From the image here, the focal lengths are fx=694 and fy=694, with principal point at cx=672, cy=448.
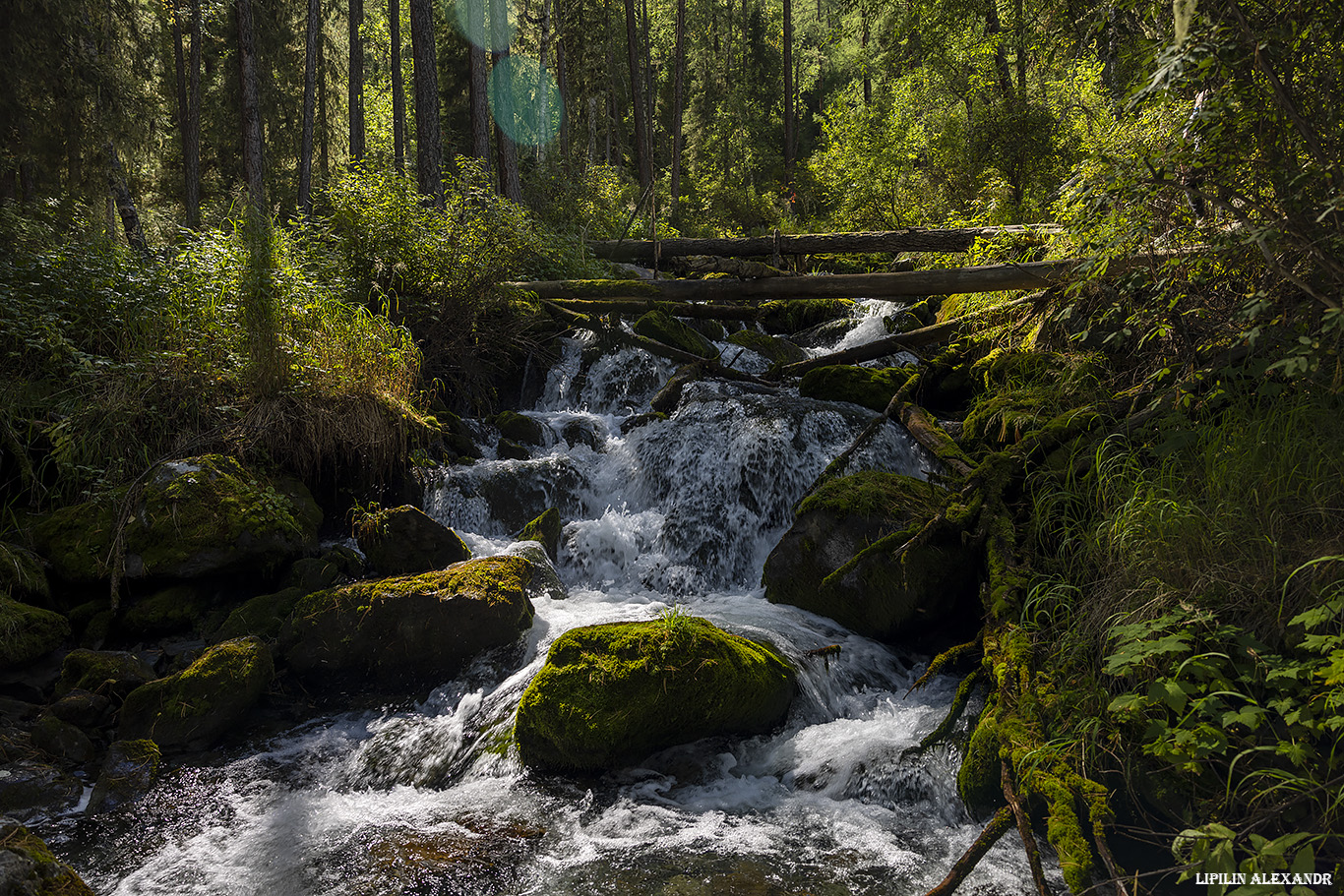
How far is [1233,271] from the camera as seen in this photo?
167 inches

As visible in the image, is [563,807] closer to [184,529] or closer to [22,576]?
[184,529]

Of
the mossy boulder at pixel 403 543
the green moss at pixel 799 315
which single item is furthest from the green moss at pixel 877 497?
the green moss at pixel 799 315

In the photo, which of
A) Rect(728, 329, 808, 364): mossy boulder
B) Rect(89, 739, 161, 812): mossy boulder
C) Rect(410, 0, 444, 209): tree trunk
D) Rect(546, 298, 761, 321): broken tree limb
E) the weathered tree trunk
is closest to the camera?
Rect(89, 739, 161, 812): mossy boulder

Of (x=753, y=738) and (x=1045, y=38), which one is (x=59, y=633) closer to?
(x=753, y=738)

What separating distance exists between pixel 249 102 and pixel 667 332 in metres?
12.8

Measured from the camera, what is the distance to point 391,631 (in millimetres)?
5191

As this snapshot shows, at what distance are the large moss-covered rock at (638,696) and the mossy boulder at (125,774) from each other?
217 cm

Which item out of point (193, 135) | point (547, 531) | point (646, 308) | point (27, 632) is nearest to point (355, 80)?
point (193, 135)

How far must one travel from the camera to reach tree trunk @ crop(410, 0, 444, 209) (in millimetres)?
13180

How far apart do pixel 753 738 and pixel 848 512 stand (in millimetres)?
2140

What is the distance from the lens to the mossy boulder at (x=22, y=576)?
509 centimetres

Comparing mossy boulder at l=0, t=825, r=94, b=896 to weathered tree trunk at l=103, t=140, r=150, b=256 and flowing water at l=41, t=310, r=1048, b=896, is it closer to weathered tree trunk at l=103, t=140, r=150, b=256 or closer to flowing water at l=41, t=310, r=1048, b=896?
flowing water at l=41, t=310, r=1048, b=896

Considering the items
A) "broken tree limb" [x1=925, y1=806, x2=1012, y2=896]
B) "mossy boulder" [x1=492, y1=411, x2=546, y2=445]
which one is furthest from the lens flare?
"broken tree limb" [x1=925, y1=806, x2=1012, y2=896]

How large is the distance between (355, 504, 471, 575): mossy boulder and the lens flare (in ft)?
75.9
